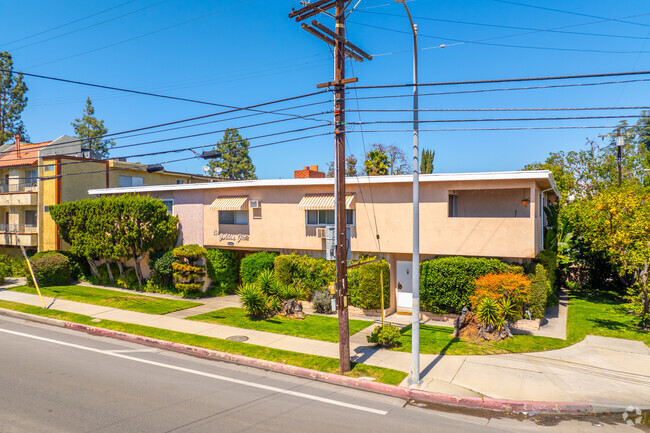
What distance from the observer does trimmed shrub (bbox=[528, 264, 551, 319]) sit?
1583 centimetres

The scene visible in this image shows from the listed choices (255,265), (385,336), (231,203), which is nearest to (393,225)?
(385,336)

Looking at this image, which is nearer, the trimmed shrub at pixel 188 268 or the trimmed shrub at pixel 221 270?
the trimmed shrub at pixel 188 268

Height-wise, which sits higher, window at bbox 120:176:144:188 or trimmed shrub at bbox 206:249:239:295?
window at bbox 120:176:144:188

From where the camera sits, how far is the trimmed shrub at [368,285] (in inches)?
701

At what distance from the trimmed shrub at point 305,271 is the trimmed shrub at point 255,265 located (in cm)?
74

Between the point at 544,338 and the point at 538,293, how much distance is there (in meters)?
2.03

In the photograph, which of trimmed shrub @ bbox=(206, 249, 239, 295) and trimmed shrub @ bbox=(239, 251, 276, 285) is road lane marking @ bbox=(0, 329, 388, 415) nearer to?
trimmed shrub @ bbox=(239, 251, 276, 285)

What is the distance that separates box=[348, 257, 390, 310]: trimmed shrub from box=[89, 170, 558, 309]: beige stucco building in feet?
3.25

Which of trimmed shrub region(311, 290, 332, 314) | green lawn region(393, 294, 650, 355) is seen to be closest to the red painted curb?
green lawn region(393, 294, 650, 355)

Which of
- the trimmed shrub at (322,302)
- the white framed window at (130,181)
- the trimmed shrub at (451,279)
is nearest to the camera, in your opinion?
the trimmed shrub at (451,279)

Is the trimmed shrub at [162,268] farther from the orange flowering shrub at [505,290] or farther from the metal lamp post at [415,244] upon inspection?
the metal lamp post at [415,244]

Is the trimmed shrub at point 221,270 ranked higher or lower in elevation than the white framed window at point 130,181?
lower

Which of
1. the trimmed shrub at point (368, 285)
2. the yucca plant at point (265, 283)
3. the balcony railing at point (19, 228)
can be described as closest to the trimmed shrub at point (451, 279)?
the trimmed shrub at point (368, 285)

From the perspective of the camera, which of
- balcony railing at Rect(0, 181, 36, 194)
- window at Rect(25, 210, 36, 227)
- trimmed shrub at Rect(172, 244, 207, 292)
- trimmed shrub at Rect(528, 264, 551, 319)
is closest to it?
trimmed shrub at Rect(528, 264, 551, 319)
